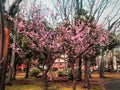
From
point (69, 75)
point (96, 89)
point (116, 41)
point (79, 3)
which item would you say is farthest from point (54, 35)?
point (116, 41)

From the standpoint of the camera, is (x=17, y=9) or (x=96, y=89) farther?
(x=96, y=89)

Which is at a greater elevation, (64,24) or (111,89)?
(64,24)

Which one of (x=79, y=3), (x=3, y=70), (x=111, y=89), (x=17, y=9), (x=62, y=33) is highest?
(x=79, y=3)

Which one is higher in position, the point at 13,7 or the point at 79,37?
the point at 13,7

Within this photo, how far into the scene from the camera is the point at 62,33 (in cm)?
1661

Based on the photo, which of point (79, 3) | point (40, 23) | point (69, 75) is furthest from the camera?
point (69, 75)

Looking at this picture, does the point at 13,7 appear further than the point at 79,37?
Yes

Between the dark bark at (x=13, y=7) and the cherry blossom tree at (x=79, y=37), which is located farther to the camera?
the dark bark at (x=13, y=7)

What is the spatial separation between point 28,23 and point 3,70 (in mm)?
3141

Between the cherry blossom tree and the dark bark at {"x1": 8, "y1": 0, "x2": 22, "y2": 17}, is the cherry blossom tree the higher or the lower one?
the lower one

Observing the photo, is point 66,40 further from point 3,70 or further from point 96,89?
point 96,89

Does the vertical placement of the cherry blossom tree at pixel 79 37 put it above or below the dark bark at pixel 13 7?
below

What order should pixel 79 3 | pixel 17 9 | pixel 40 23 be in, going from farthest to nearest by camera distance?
pixel 79 3 < pixel 17 9 < pixel 40 23

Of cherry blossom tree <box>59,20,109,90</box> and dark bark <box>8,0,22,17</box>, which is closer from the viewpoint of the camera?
cherry blossom tree <box>59,20,109,90</box>
